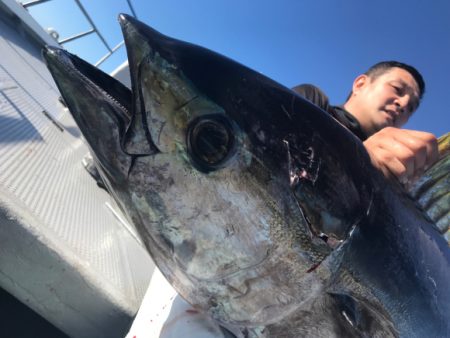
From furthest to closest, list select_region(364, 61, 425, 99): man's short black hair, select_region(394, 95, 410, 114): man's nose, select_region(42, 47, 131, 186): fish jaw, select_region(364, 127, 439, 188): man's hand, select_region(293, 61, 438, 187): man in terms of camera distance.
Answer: select_region(364, 61, 425, 99): man's short black hair, select_region(394, 95, 410, 114): man's nose, select_region(293, 61, 438, 187): man, select_region(364, 127, 439, 188): man's hand, select_region(42, 47, 131, 186): fish jaw

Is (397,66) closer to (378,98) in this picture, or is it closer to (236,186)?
(378,98)

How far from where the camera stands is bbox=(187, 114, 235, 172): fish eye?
821 millimetres

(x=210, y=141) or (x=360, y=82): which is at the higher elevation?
(x=210, y=141)

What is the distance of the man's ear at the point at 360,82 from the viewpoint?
9.09 feet

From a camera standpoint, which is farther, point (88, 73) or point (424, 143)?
point (424, 143)

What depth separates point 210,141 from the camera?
2.72ft

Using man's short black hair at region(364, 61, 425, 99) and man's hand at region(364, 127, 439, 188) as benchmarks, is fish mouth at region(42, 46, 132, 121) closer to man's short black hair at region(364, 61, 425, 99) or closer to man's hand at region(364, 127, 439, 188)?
man's hand at region(364, 127, 439, 188)

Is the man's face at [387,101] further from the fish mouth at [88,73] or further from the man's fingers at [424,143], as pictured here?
the fish mouth at [88,73]

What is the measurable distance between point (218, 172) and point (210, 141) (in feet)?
0.25

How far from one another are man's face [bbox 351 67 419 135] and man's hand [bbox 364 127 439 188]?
1249 mm

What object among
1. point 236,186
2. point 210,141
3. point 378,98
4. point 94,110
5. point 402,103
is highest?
point 94,110

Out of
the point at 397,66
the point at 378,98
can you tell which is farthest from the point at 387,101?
the point at 397,66

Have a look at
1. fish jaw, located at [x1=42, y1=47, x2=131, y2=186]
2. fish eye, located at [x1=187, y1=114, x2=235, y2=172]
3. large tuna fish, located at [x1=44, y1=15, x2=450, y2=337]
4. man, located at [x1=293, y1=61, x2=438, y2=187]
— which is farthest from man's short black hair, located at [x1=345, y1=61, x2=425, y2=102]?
fish jaw, located at [x1=42, y1=47, x2=131, y2=186]

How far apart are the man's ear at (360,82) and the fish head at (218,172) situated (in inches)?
82.5
